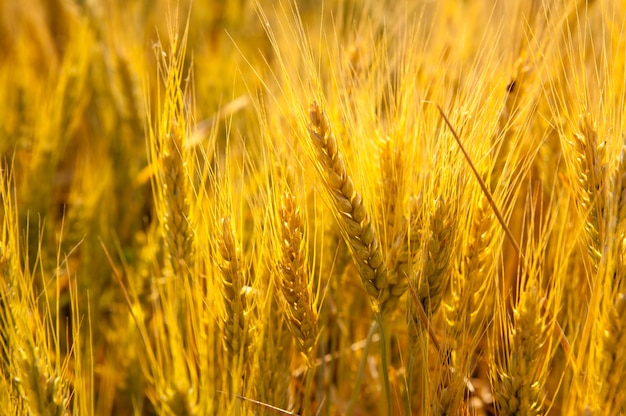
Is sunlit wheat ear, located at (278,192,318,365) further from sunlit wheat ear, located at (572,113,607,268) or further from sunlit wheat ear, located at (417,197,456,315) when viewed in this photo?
sunlit wheat ear, located at (572,113,607,268)

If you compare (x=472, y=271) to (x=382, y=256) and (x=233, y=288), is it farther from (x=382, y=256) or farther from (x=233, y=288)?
(x=233, y=288)

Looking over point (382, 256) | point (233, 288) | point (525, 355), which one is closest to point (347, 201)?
point (382, 256)

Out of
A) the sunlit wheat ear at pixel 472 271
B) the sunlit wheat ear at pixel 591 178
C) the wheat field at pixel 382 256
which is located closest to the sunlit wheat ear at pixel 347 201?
the wheat field at pixel 382 256

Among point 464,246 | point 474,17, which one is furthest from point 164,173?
point 474,17

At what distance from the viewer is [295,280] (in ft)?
2.99

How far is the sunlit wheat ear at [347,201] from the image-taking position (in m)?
0.91

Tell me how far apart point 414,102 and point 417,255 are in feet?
0.86

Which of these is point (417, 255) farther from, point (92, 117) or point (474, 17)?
point (92, 117)

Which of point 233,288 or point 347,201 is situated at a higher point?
point 347,201

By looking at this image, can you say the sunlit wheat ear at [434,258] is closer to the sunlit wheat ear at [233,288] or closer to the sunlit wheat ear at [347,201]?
the sunlit wheat ear at [347,201]

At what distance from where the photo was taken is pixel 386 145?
1.01 meters

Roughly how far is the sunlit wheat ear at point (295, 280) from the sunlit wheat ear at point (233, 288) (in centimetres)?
7

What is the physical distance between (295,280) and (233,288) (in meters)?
0.10

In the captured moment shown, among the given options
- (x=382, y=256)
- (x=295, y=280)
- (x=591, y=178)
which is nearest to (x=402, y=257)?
(x=382, y=256)
